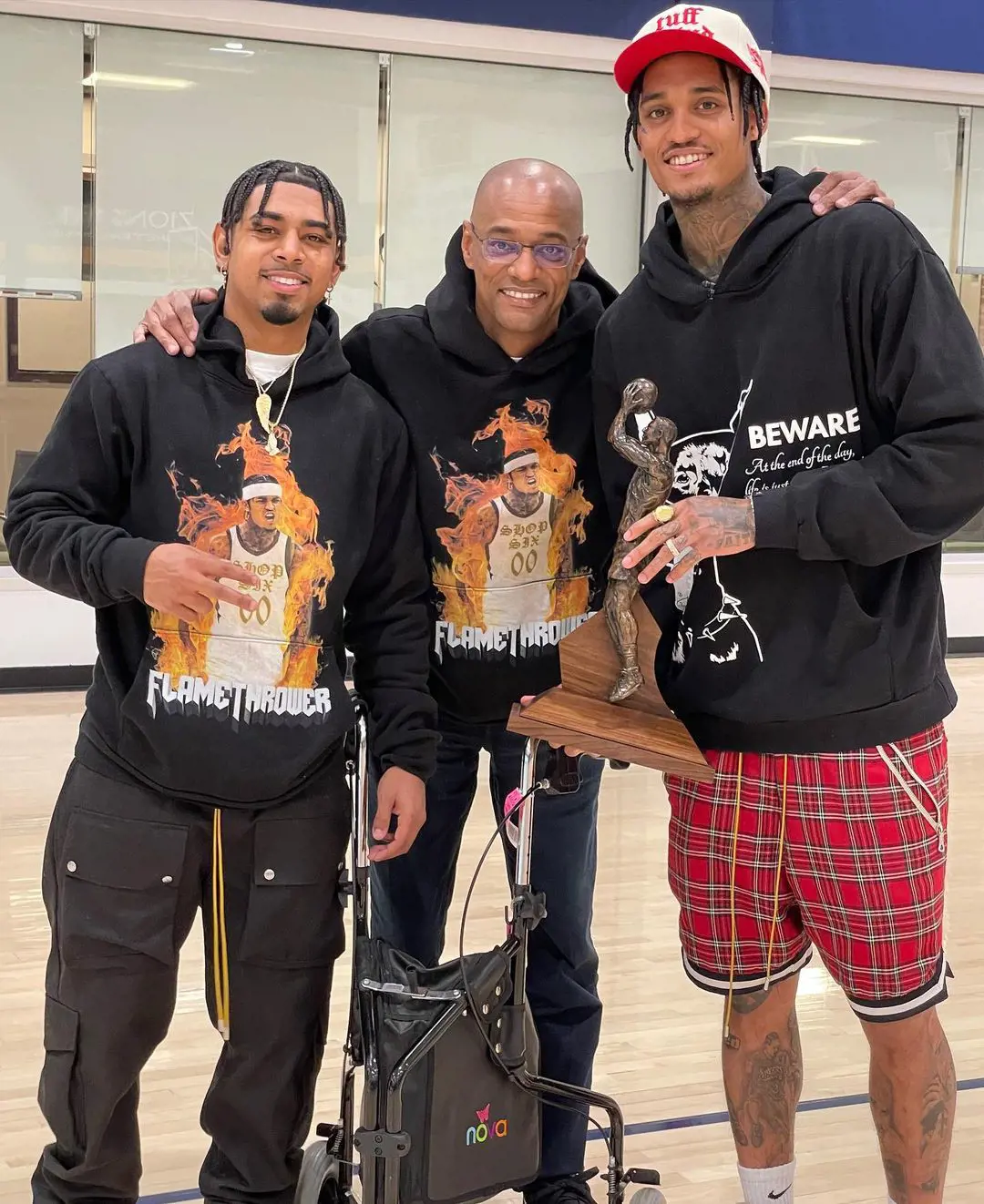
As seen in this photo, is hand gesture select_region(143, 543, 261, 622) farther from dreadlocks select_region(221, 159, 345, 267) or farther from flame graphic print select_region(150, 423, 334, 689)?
dreadlocks select_region(221, 159, 345, 267)

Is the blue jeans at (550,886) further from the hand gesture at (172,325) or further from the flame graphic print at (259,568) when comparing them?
the hand gesture at (172,325)

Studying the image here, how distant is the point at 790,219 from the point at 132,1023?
1.64m

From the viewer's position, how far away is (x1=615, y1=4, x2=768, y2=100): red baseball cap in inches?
88.6

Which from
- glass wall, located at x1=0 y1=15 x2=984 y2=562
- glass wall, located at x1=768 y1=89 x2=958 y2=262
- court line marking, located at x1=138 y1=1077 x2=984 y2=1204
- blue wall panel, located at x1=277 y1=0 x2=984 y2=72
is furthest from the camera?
glass wall, located at x1=768 y1=89 x2=958 y2=262

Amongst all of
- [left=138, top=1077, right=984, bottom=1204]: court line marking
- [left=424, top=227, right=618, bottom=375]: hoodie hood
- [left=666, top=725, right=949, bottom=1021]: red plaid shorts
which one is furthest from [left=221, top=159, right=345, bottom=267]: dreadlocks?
[left=138, top=1077, right=984, bottom=1204]: court line marking

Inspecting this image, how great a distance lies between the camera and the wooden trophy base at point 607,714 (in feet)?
7.25

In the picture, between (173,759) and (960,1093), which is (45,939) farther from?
(960,1093)

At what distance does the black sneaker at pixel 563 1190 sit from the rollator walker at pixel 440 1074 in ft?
0.99

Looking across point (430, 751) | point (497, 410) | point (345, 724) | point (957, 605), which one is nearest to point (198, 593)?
point (345, 724)

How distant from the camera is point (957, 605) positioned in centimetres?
913

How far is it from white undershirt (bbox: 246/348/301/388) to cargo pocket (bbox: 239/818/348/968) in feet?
2.35

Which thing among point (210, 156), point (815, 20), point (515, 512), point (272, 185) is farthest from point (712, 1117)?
point (815, 20)

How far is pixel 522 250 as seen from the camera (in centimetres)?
252

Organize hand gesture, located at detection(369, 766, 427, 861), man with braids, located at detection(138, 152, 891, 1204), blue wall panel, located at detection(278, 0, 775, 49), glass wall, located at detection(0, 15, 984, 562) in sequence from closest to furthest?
hand gesture, located at detection(369, 766, 427, 861)
man with braids, located at detection(138, 152, 891, 1204)
glass wall, located at detection(0, 15, 984, 562)
blue wall panel, located at detection(278, 0, 775, 49)
